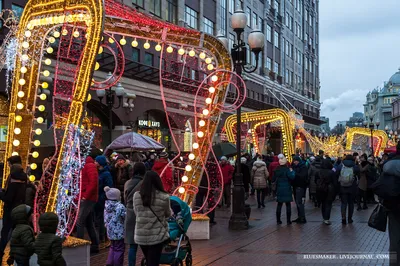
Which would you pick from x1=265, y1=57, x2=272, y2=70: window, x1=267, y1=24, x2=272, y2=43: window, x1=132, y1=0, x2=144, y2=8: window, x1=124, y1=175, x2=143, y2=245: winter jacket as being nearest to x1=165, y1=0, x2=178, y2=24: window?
x1=132, y1=0, x2=144, y2=8: window

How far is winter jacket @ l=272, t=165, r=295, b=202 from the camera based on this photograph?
13438 millimetres

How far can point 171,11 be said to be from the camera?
3241cm

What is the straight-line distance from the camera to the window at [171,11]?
31.9 meters

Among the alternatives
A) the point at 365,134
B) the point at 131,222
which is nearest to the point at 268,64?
the point at 365,134

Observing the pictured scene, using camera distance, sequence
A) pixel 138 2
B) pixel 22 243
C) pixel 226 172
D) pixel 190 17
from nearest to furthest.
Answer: pixel 22 243 < pixel 226 172 < pixel 138 2 < pixel 190 17

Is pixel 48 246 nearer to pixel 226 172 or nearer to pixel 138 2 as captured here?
pixel 226 172

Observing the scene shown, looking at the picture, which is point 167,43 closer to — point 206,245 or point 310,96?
point 206,245

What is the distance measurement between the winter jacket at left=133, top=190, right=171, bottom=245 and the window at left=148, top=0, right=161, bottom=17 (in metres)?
24.7

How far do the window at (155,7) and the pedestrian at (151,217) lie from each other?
2465 cm

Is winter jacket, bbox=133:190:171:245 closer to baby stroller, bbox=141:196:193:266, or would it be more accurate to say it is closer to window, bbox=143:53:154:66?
baby stroller, bbox=141:196:193:266

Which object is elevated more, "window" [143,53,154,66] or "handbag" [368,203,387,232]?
"window" [143,53,154,66]

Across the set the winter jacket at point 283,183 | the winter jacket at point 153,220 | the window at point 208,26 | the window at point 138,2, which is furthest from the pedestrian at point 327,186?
the window at point 208,26

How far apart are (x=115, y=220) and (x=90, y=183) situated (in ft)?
5.76

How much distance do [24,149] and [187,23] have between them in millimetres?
26464
